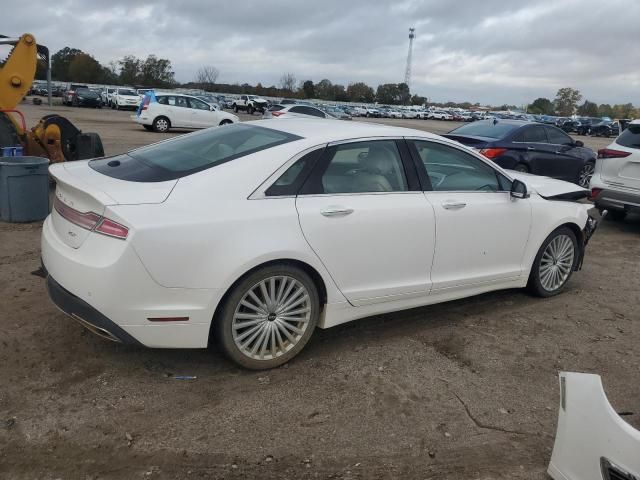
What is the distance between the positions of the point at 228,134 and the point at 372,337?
1883 mm

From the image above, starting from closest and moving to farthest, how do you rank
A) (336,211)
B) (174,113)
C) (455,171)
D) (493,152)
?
(336,211), (455,171), (493,152), (174,113)

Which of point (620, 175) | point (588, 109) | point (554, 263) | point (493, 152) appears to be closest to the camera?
point (554, 263)

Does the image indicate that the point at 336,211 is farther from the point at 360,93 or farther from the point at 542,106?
the point at 542,106

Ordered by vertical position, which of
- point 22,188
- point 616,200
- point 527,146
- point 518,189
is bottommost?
point 22,188

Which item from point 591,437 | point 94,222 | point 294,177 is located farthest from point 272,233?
point 591,437

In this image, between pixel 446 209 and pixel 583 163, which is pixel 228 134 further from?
pixel 583 163

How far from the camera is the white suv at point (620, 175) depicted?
7844mm

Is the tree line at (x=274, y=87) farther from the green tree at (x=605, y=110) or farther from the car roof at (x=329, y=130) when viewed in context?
the car roof at (x=329, y=130)

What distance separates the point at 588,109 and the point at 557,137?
428ft

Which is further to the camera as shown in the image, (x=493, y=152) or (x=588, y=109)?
(x=588, y=109)

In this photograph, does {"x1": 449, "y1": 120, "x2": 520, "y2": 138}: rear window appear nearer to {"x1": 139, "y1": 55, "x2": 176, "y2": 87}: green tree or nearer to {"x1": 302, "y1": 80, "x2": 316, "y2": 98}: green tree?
{"x1": 139, "y1": 55, "x2": 176, "y2": 87}: green tree

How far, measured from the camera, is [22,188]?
688 cm

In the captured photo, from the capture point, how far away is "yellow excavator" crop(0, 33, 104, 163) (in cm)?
926

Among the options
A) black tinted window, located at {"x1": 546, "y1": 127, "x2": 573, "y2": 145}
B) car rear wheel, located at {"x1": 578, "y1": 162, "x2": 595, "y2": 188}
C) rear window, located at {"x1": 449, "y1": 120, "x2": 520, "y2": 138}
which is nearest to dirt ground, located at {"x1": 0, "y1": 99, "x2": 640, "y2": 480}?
rear window, located at {"x1": 449, "y1": 120, "x2": 520, "y2": 138}
